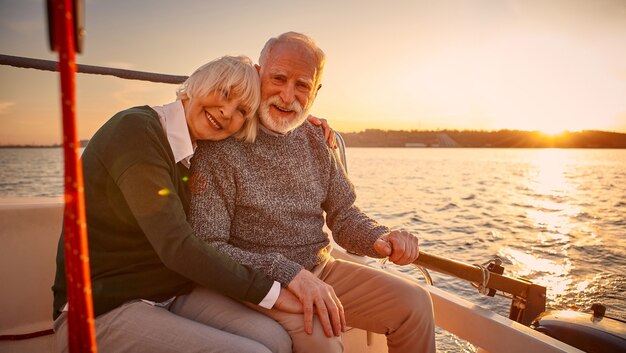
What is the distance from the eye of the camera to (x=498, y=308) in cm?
404

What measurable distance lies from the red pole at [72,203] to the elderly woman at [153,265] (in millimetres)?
662

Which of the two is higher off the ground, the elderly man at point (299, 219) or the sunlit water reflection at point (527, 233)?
the elderly man at point (299, 219)

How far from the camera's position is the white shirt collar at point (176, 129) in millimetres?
1279

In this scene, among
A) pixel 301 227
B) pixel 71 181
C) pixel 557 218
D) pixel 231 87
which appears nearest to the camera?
pixel 71 181

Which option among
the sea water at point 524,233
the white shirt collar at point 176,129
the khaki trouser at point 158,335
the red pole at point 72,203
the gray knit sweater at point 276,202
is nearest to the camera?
the red pole at point 72,203

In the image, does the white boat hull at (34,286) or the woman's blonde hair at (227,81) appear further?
the white boat hull at (34,286)

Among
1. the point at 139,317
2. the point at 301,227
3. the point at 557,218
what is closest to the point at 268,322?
the point at 139,317

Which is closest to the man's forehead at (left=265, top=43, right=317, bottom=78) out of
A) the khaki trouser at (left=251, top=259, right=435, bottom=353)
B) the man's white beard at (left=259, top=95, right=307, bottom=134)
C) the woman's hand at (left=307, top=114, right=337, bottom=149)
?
the man's white beard at (left=259, top=95, right=307, bottom=134)

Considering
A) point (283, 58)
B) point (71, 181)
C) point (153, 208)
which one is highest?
point (283, 58)

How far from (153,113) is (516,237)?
8366mm

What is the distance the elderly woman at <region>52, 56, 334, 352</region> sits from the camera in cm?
108

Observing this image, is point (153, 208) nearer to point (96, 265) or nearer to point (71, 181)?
point (96, 265)

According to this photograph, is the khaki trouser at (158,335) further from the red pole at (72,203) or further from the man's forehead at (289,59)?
the man's forehead at (289,59)

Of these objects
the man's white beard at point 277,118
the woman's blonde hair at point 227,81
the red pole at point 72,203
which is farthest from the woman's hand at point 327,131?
the red pole at point 72,203
